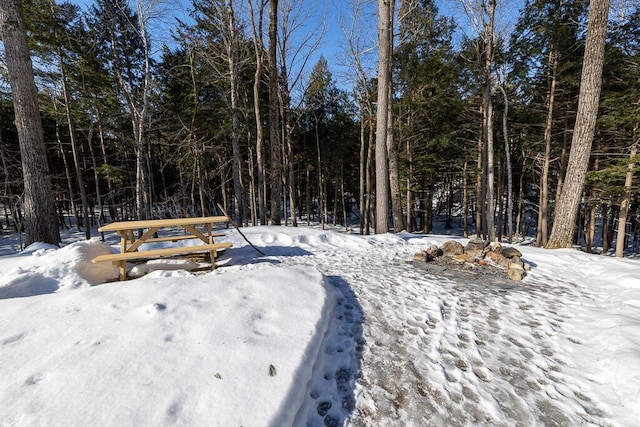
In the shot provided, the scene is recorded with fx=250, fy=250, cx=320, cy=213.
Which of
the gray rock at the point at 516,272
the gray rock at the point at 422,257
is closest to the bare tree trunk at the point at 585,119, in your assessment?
the gray rock at the point at 516,272

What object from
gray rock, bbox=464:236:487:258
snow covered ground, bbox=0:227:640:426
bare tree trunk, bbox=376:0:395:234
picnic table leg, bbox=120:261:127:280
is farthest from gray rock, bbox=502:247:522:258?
picnic table leg, bbox=120:261:127:280

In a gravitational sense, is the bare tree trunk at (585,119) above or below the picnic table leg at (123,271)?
above

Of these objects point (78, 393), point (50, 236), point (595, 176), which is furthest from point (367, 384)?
point (595, 176)

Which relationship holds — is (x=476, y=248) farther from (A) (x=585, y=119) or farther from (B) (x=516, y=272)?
(A) (x=585, y=119)

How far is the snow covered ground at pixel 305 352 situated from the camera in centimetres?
157

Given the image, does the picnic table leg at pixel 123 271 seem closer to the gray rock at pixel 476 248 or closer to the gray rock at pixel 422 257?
the gray rock at pixel 422 257

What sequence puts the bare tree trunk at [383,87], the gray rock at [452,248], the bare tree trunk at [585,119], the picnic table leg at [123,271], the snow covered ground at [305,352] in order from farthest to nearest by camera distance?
the bare tree trunk at [383,87] → the bare tree trunk at [585,119] → the gray rock at [452,248] → the picnic table leg at [123,271] → the snow covered ground at [305,352]

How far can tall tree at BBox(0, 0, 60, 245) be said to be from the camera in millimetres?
5078

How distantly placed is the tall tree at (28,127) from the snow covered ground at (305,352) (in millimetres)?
2164

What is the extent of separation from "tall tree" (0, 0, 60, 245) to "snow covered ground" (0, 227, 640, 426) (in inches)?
85.2

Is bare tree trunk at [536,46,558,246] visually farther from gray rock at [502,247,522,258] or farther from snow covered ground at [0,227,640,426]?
snow covered ground at [0,227,640,426]

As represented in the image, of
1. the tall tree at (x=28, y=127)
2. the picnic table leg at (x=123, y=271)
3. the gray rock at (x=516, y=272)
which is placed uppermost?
the tall tree at (x=28, y=127)

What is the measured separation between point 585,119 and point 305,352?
8.29 m

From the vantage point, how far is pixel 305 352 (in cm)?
208
